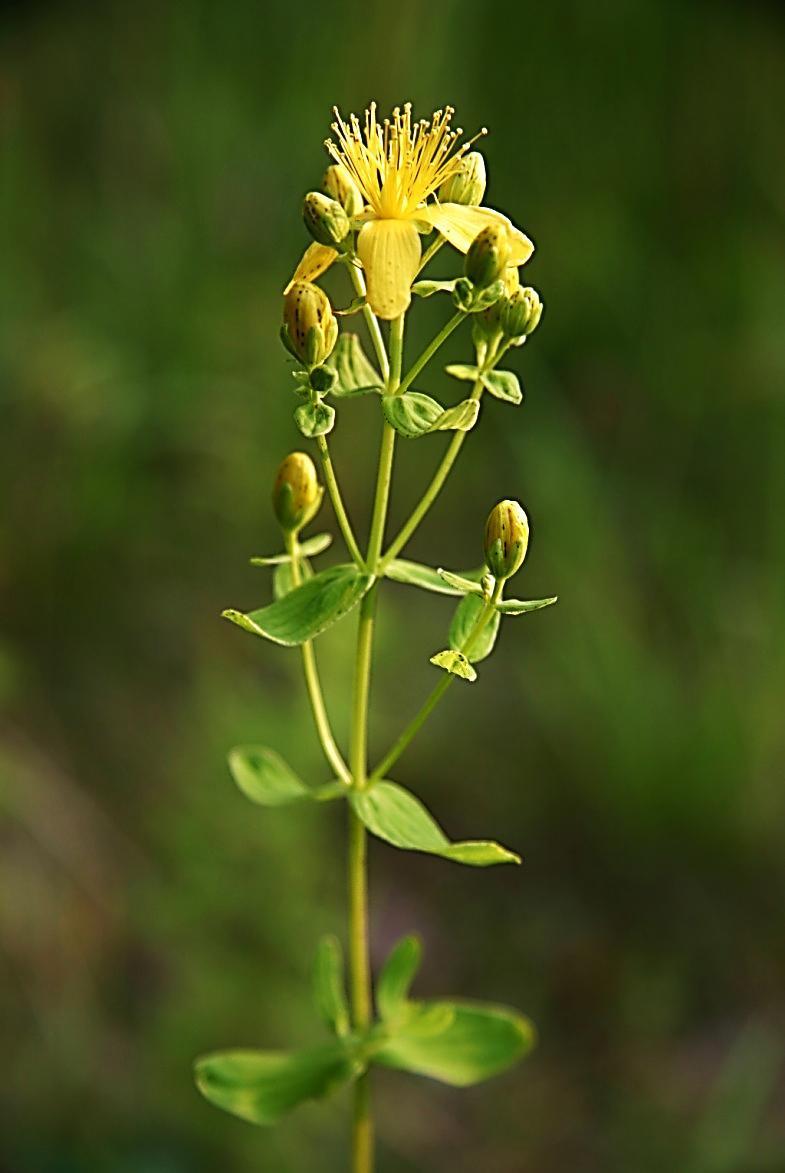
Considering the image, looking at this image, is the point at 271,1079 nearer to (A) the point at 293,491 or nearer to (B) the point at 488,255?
(A) the point at 293,491

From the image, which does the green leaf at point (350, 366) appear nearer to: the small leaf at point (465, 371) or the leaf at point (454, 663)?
the small leaf at point (465, 371)

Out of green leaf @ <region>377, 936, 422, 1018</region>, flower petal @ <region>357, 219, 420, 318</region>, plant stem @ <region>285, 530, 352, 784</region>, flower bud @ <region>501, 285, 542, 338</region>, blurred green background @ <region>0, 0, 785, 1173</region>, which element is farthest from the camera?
blurred green background @ <region>0, 0, 785, 1173</region>

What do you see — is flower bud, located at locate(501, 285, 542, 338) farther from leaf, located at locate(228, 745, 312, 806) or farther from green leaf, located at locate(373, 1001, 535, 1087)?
green leaf, located at locate(373, 1001, 535, 1087)

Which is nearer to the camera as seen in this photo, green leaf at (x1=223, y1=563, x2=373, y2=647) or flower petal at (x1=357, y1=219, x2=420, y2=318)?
flower petal at (x1=357, y1=219, x2=420, y2=318)

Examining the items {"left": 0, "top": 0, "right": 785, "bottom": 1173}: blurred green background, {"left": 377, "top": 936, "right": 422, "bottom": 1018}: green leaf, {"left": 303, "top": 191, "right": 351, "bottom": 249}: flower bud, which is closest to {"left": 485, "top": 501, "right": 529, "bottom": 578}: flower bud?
{"left": 303, "top": 191, "right": 351, "bottom": 249}: flower bud

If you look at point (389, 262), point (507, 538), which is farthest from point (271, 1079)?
point (389, 262)

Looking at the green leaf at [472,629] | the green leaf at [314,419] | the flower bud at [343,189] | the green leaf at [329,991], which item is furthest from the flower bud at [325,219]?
the green leaf at [329,991]

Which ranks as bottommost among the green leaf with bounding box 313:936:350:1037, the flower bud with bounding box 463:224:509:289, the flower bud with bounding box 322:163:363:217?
the green leaf with bounding box 313:936:350:1037
